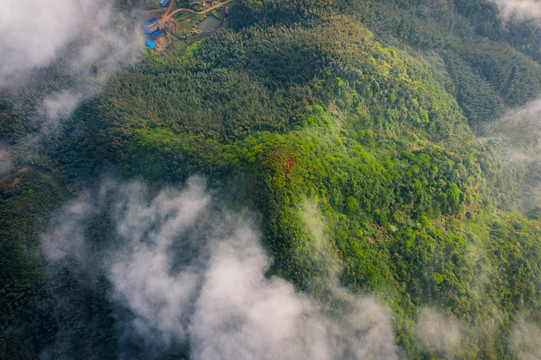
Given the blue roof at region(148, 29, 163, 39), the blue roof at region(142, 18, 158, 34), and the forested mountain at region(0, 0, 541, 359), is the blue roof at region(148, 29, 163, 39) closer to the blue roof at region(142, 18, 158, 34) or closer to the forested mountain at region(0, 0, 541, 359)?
the blue roof at region(142, 18, 158, 34)

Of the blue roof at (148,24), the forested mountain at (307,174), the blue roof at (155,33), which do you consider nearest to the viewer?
the forested mountain at (307,174)

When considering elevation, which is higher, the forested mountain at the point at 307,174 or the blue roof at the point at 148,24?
the blue roof at the point at 148,24

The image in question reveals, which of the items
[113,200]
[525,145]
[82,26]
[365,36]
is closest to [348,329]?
[113,200]

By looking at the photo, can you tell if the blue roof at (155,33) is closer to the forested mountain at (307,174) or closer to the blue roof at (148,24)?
the blue roof at (148,24)

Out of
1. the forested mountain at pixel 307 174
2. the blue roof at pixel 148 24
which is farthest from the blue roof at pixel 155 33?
the forested mountain at pixel 307 174

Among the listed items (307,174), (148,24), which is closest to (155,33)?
(148,24)

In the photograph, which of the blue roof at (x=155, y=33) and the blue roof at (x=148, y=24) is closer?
the blue roof at (x=155, y=33)

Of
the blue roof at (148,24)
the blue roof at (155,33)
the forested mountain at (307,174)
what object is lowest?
the forested mountain at (307,174)

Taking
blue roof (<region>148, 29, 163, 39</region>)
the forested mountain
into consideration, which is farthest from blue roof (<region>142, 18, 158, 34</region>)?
the forested mountain
